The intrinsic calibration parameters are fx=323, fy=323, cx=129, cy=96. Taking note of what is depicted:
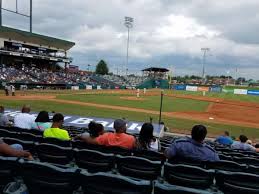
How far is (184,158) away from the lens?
5238mm

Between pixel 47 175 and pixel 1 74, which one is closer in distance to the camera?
pixel 47 175

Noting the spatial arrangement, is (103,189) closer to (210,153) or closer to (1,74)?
(210,153)

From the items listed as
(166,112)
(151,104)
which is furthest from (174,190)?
(151,104)

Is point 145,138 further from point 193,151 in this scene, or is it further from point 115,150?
point 193,151

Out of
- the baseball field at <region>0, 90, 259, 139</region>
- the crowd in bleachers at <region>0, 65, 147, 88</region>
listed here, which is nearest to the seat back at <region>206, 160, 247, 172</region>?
the baseball field at <region>0, 90, 259, 139</region>

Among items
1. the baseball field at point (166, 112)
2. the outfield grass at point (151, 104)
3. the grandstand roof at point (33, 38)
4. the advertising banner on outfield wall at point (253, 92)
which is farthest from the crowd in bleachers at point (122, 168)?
the advertising banner on outfield wall at point (253, 92)

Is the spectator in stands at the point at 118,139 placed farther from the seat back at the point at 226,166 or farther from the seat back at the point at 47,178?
Answer: the seat back at the point at 47,178

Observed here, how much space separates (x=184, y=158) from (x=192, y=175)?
0.84 meters

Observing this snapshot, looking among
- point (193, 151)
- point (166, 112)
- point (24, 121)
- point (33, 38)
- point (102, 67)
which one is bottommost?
point (166, 112)

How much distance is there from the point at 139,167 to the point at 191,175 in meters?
0.74

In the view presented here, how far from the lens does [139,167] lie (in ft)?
15.2

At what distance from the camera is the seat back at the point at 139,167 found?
4.59 meters

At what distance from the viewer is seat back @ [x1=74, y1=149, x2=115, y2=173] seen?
484 centimetres

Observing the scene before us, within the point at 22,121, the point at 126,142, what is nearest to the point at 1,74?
the point at 22,121
